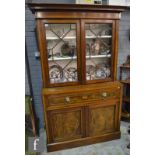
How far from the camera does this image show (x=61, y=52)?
2.10 metres

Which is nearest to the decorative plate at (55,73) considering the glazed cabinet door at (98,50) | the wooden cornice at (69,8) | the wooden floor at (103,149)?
the glazed cabinet door at (98,50)

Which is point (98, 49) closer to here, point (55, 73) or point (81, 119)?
point (55, 73)

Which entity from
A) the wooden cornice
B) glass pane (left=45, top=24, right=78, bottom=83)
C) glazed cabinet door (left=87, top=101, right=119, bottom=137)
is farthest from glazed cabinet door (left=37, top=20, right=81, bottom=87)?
glazed cabinet door (left=87, top=101, right=119, bottom=137)

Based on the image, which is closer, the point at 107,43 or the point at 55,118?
the point at 55,118

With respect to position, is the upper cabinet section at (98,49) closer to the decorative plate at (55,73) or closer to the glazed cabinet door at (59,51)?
the glazed cabinet door at (59,51)

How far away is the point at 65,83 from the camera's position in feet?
6.63

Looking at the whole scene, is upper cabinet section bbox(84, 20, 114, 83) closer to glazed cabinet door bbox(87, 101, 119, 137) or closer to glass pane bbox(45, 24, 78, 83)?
glass pane bbox(45, 24, 78, 83)

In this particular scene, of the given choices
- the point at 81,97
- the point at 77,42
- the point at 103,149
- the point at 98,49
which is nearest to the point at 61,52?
the point at 77,42

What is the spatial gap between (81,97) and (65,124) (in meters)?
0.41

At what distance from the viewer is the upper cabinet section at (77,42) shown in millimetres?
1801

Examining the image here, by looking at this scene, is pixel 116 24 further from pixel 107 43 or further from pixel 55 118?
pixel 55 118

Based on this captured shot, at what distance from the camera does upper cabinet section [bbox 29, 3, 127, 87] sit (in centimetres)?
180

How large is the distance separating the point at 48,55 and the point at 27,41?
1.72 feet
